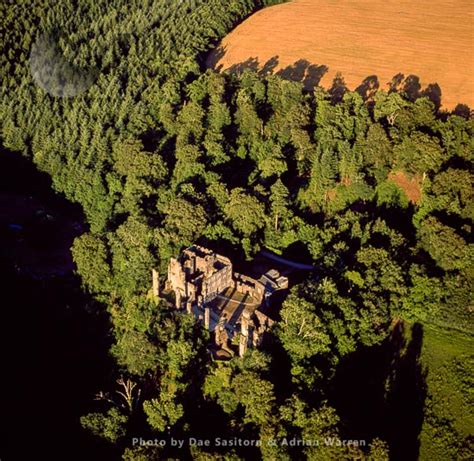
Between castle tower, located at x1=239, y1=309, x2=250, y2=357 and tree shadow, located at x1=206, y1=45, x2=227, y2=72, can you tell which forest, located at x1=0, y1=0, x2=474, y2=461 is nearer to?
castle tower, located at x1=239, y1=309, x2=250, y2=357

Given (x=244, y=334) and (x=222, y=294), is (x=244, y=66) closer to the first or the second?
(x=222, y=294)

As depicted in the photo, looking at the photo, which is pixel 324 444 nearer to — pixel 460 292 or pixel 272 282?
pixel 272 282

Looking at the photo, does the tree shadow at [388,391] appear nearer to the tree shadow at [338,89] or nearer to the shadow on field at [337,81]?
the shadow on field at [337,81]

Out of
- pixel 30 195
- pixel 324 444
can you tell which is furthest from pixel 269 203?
pixel 30 195

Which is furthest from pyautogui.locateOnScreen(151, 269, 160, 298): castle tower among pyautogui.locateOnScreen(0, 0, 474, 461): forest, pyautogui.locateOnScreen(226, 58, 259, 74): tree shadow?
pyautogui.locateOnScreen(226, 58, 259, 74): tree shadow

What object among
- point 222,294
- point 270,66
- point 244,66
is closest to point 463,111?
point 270,66
